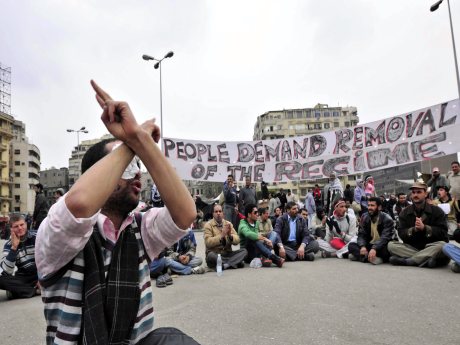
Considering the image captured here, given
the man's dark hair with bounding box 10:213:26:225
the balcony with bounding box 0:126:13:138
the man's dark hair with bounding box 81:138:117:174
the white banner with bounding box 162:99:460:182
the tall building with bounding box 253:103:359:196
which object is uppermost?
the tall building with bounding box 253:103:359:196

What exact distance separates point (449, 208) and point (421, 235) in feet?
8.21

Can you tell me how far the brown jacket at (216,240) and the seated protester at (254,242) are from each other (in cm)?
37

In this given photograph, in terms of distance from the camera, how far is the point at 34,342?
364cm

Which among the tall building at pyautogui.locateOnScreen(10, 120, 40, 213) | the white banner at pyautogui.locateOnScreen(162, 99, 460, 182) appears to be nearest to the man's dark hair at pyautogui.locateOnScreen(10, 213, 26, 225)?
the white banner at pyautogui.locateOnScreen(162, 99, 460, 182)

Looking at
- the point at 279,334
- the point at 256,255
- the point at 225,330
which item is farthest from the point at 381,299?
the point at 256,255

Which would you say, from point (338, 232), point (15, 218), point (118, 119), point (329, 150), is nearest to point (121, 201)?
point (118, 119)

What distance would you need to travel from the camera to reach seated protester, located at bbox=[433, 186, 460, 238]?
8766 millimetres

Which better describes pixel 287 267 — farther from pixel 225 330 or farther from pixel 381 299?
pixel 225 330

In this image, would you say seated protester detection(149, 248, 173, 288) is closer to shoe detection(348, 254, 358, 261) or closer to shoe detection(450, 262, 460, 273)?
shoe detection(348, 254, 358, 261)

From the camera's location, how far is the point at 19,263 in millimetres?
5887

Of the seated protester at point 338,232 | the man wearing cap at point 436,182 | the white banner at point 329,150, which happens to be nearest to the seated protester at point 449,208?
the man wearing cap at point 436,182

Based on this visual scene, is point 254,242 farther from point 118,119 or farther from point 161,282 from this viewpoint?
point 118,119

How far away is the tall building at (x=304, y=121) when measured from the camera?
86.6 meters

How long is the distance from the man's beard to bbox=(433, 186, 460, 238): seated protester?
28.1ft
